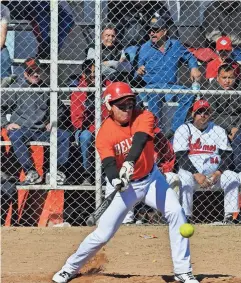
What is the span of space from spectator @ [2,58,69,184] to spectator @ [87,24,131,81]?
0.75 m

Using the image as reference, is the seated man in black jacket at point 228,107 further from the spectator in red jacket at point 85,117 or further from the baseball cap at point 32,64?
the baseball cap at point 32,64

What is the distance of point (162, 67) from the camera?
390 inches

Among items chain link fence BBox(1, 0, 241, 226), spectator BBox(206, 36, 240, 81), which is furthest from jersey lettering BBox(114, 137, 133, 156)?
spectator BBox(206, 36, 240, 81)

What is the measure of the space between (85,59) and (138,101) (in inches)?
36.1

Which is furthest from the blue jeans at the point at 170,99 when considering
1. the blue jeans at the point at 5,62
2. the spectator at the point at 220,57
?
the blue jeans at the point at 5,62

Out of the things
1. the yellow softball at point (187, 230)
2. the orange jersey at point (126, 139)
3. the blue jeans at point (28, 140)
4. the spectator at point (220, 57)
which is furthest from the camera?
the spectator at point (220, 57)

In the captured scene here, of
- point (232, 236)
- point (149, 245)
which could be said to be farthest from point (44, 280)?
point (232, 236)

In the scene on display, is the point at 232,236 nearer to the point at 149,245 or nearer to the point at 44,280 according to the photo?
the point at 149,245

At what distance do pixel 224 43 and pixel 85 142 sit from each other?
229cm

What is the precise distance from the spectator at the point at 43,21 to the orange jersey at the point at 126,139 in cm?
321

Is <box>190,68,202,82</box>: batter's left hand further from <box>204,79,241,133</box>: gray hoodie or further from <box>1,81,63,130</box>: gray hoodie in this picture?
<box>1,81,63,130</box>: gray hoodie

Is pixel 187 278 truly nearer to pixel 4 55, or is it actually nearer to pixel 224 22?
pixel 4 55

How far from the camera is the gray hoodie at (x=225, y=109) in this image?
998 cm

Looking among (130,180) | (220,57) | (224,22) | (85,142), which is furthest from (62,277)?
(224,22)
